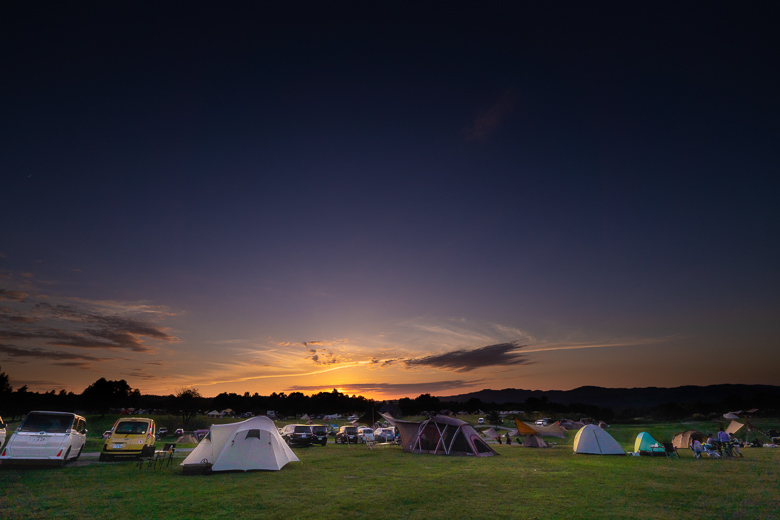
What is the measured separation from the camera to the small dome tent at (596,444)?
26.2m

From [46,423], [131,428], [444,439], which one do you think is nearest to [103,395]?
[131,428]

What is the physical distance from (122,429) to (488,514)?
19007 millimetres

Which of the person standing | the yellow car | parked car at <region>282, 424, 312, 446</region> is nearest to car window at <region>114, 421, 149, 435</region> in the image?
the yellow car

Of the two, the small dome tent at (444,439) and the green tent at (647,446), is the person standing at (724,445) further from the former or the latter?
the small dome tent at (444,439)

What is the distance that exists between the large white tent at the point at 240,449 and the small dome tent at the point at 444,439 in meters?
11.5

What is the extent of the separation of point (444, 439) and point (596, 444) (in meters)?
10.6

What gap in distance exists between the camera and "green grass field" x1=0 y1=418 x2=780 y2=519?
31.9 feet

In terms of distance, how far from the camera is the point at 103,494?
37.0 ft

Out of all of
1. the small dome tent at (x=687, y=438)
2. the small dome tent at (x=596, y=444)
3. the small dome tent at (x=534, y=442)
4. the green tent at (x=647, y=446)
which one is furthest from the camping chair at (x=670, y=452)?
the small dome tent at (x=534, y=442)

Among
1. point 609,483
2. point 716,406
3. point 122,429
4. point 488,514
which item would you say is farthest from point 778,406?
point 122,429

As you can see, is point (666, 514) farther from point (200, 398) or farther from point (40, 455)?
point (200, 398)

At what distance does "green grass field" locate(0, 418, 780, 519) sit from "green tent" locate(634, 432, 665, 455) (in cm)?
696

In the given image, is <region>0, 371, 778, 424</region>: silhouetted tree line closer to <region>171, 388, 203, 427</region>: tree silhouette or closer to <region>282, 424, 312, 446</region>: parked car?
<region>171, 388, 203, 427</region>: tree silhouette

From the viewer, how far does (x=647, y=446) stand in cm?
2545
